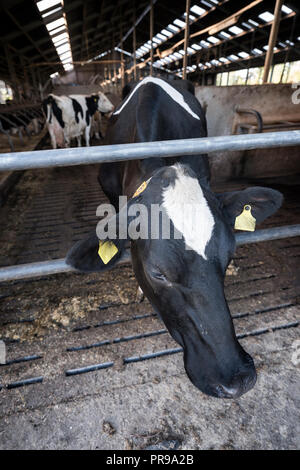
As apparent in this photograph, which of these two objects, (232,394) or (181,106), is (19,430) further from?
(181,106)

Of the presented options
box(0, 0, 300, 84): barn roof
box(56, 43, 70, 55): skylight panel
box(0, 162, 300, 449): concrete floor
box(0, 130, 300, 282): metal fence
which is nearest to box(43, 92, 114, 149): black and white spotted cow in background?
box(0, 0, 300, 84): barn roof

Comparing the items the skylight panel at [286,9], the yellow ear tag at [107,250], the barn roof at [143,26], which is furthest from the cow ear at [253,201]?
the skylight panel at [286,9]

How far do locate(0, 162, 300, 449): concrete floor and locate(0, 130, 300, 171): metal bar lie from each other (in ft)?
3.51

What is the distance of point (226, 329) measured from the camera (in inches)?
41.8

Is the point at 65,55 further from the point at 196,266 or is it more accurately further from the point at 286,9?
the point at 196,266

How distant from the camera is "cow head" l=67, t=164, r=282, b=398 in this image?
104 centimetres

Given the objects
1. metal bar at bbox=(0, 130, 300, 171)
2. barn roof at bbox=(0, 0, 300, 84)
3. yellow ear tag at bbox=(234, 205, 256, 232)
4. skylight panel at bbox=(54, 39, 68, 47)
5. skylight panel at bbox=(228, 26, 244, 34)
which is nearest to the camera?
metal bar at bbox=(0, 130, 300, 171)

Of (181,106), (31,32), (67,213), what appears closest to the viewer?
(181,106)

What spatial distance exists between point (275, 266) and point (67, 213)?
2.40 metres

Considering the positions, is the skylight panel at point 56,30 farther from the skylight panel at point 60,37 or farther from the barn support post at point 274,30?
the barn support post at point 274,30

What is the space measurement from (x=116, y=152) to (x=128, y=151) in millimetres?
52

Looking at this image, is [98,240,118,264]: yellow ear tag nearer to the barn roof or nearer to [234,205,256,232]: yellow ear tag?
[234,205,256,232]: yellow ear tag

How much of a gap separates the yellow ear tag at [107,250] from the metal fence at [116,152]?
5.5 inches
